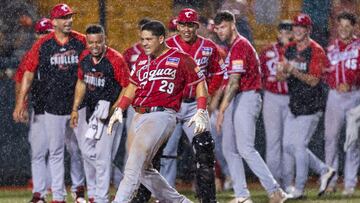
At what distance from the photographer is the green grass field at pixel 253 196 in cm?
1500

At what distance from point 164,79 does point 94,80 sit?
6.52 feet

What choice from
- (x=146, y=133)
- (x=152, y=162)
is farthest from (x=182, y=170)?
(x=146, y=133)

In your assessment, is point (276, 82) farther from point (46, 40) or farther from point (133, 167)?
point (133, 167)

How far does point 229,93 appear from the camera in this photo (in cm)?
1415

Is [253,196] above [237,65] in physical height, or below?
below

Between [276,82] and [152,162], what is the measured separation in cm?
359

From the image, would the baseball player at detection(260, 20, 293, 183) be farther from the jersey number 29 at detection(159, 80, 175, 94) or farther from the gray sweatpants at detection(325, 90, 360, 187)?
the jersey number 29 at detection(159, 80, 175, 94)

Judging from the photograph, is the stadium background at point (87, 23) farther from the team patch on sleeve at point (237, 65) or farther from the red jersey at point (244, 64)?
the team patch on sleeve at point (237, 65)

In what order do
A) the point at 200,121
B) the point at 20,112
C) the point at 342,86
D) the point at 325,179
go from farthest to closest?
the point at 342,86
the point at 325,179
the point at 20,112
the point at 200,121

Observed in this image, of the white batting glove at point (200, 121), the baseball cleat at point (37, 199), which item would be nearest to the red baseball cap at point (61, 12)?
the baseball cleat at point (37, 199)

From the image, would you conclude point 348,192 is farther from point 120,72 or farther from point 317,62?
point 120,72

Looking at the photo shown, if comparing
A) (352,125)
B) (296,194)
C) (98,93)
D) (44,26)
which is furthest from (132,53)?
(352,125)

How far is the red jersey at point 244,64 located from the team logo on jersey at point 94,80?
4.21 feet

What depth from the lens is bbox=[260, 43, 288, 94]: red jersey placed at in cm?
1605
